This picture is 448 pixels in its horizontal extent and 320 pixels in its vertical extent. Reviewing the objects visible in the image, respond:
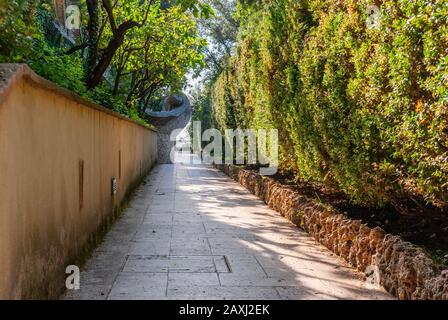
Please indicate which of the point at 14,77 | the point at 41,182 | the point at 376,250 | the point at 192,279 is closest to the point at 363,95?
the point at 376,250

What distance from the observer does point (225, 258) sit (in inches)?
244

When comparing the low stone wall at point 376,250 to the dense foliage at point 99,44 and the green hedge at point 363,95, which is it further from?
the dense foliage at point 99,44

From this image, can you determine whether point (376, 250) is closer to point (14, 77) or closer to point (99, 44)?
point (14, 77)

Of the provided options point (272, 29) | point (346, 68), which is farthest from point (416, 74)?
point (272, 29)

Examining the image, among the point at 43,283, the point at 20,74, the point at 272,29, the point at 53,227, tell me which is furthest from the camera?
the point at 272,29

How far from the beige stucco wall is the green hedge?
3728 millimetres

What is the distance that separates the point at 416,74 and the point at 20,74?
13.0 ft

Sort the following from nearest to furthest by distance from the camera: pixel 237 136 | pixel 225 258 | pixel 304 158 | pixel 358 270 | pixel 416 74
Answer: pixel 416 74
pixel 358 270
pixel 225 258
pixel 304 158
pixel 237 136

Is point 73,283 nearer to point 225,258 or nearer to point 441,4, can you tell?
point 225,258

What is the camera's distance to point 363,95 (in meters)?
6.31

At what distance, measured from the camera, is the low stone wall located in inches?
166

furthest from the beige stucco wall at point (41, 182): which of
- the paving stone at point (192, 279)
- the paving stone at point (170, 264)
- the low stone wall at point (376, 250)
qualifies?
the low stone wall at point (376, 250)

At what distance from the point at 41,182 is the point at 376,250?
371 cm

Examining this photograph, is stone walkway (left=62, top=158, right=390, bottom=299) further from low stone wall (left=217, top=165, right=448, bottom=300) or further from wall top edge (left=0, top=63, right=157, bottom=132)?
wall top edge (left=0, top=63, right=157, bottom=132)
